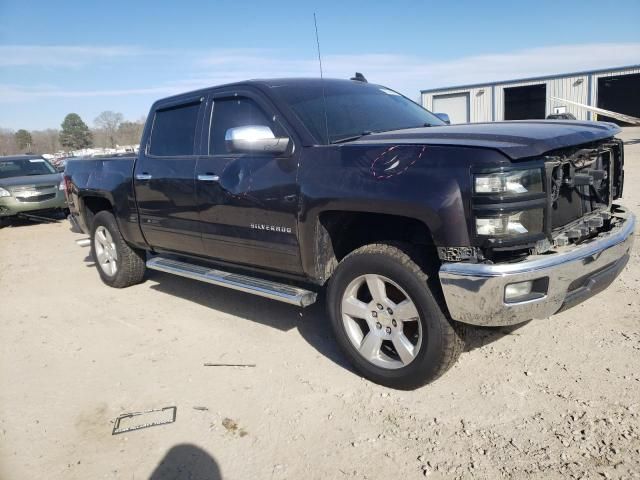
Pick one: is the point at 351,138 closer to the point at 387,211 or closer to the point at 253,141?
the point at 253,141

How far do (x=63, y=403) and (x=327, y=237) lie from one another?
2.06 m

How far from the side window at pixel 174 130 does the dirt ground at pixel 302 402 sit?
5.13ft

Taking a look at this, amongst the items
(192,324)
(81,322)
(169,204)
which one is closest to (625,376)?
(192,324)

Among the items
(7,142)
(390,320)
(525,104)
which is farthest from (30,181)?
(7,142)

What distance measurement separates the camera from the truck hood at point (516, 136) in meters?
2.59

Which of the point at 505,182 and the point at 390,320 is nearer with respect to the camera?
the point at 505,182

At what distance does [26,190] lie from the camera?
38.0 ft

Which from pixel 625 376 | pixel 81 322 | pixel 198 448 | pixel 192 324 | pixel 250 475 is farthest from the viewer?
pixel 81 322

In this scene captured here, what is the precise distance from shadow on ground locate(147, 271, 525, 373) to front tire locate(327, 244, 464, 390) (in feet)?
1.05

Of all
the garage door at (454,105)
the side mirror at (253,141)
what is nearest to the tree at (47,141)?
the garage door at (454,105)

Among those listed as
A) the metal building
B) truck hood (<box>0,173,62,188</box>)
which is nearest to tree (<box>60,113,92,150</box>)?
the metal building

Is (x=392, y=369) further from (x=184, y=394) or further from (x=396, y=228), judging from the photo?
(x=184, y=394)

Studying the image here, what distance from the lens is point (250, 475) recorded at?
2.49 m

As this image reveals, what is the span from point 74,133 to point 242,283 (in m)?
73.2
